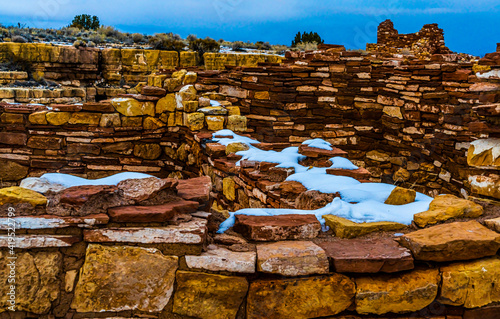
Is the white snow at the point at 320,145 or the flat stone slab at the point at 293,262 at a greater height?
the white snow at the point at 320,145

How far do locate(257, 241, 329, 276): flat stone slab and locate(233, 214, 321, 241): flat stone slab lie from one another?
212 mm

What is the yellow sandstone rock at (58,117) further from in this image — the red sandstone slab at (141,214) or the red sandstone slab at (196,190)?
the red sandstone slab at (141,214)

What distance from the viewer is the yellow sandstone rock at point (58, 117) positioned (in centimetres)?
675

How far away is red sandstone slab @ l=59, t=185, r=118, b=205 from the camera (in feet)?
7.34

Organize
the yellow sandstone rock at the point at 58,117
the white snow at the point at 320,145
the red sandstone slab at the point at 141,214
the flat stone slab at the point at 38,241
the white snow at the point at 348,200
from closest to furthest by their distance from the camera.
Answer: the flat stone slab at the point at 38,241, the red sandstone slab at the point at 141,214, the white snow at the point at 348,200, the white snow at the point at 320,145, the yellow sandstone rock at the point at 58,117

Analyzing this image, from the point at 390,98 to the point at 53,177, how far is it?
7.57 m

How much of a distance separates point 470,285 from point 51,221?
2317 millimetres

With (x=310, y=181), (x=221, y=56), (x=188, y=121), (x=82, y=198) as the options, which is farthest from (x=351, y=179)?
(x=221, y=56)

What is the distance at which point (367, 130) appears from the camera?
889 centimetres

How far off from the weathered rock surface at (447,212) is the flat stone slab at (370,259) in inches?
19.1

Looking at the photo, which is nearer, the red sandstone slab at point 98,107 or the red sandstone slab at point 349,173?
the red sandstone slab at point 349,173

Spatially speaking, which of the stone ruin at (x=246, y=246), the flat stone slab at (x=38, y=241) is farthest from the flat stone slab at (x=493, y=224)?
the flat stone slab at (x=38, y=241)

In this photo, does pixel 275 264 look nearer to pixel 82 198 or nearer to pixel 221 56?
pixel 82 198

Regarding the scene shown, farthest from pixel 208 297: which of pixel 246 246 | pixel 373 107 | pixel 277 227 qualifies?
pixel 373 107
